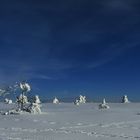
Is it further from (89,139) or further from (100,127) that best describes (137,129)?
(89,139)

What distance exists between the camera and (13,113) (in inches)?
1842

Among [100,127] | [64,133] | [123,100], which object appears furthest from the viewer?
[123,100]

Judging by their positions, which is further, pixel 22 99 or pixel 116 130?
pixel 22 99

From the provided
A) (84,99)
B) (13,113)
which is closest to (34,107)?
(13,113)

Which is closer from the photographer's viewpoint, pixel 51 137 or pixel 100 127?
pixel 51 137

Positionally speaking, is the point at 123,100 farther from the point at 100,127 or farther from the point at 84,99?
the point at 100,127

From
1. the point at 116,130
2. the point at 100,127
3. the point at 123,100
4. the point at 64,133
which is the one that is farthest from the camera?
the point at 123,100

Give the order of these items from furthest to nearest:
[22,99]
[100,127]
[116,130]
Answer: [22,99], [100,127], [116,130]

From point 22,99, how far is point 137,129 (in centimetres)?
2355

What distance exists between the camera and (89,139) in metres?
26.2

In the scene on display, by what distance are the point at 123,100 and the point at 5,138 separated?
57.7 m

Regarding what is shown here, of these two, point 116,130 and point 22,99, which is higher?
point 22,99

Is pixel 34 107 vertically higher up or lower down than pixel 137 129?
higher up

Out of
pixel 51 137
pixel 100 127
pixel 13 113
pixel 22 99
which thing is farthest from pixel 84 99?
pixel 51 137
